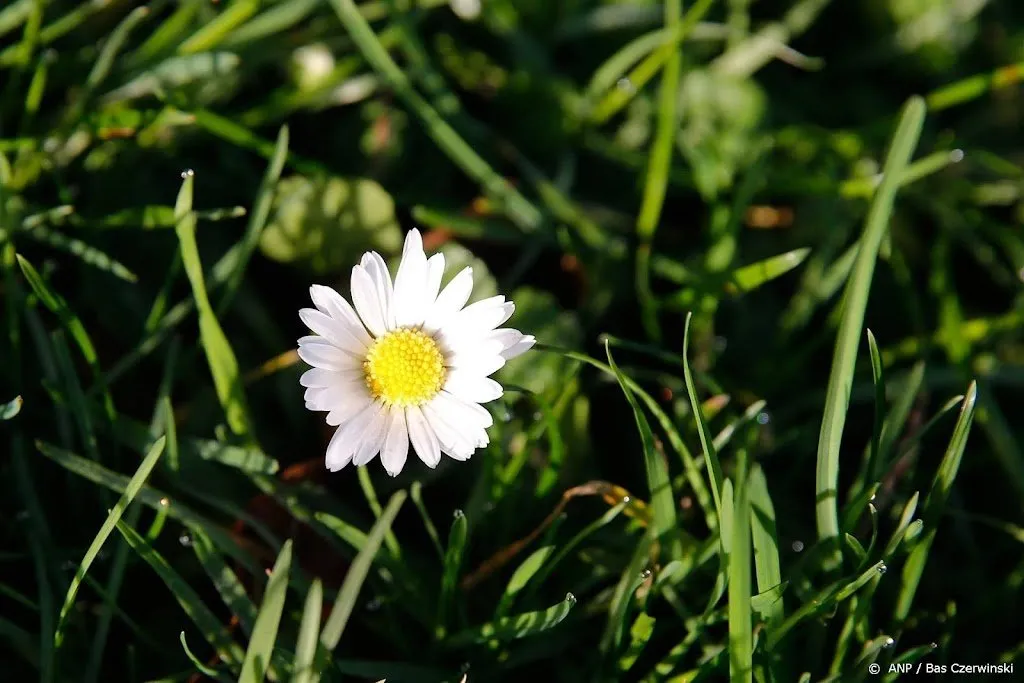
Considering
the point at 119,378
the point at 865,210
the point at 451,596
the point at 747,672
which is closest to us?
the point at 747,672

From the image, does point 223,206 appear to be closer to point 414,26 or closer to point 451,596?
point 414,26

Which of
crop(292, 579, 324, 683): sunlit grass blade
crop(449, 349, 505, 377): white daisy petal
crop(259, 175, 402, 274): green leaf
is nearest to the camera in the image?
crop(292, 579, 324, 683): sunlit grass blade

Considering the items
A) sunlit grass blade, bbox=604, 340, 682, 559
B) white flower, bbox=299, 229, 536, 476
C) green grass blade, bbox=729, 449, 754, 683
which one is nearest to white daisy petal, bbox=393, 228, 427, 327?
white flower, bbox=299, 229, 536, 476

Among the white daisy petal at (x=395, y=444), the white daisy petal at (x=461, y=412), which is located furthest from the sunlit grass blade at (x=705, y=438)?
the white daisy petal at (x=395, y=444)

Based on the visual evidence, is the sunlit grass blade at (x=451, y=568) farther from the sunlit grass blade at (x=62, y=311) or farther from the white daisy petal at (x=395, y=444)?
the sunlit grass blade at (x=62, y=311)

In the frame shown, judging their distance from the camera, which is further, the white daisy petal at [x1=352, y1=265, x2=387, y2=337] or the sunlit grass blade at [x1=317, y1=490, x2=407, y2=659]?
the white daisy petal at [x1=352, y1=265, x2=387, y2=337]

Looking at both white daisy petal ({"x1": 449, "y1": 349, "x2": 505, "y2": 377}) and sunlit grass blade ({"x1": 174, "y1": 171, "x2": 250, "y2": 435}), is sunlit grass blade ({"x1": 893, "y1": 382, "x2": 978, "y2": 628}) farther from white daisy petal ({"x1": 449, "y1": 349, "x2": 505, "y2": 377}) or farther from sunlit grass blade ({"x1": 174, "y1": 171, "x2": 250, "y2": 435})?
sunlit grass blade ({"x1": 174, "y1": 171, "x2": 250, "y2": 435})

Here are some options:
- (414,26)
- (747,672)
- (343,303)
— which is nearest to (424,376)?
(343,303)

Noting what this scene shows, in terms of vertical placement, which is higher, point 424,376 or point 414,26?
point 414,26
